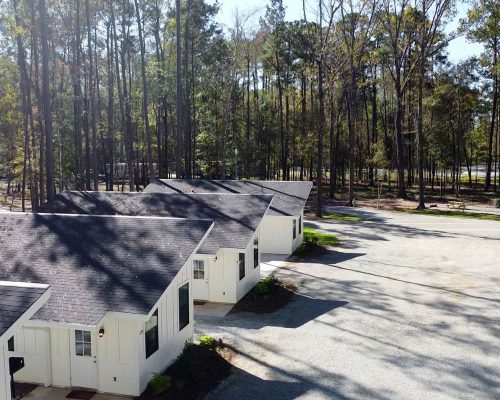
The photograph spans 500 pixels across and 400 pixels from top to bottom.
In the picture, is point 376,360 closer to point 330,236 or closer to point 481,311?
point 481,311

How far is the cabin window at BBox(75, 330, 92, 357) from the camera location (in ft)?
36.8

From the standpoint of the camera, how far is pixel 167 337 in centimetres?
1235

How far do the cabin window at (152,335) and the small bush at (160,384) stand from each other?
548mm

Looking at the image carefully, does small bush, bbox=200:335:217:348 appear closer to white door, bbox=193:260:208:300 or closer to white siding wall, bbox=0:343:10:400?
white door, bbox=193:260:208:300

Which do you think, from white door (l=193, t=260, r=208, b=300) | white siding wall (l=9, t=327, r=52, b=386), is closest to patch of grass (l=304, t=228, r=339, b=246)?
white door (l=193, t=260, r=208, b=300)

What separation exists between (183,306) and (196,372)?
1.84m

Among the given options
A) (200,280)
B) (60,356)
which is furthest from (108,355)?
(200,280)

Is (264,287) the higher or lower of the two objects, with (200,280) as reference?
lower

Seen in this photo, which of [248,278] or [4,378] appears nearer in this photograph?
[4,378]

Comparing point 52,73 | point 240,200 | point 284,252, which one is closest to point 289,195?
point 284,252

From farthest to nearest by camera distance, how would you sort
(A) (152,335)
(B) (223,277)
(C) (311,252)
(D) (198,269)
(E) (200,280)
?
1. (C) (311,252)
2. (D) (198,269)
3. (E) (200,280)
4. (B) (223,277)
5. (A) (152,335)

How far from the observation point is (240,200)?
21.5m

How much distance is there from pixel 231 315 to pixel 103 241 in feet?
18.4

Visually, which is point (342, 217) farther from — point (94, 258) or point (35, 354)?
point (35, 354)
